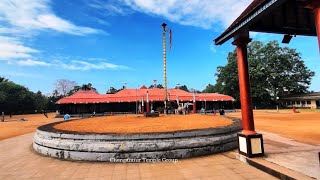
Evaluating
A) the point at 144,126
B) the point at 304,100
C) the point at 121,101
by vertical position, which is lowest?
the point at 144,126

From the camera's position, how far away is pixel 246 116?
294 inches

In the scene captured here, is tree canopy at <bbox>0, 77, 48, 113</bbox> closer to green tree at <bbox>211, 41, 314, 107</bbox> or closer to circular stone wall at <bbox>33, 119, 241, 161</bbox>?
green tree at <bbox>211, 41, 314, 107</bbox>

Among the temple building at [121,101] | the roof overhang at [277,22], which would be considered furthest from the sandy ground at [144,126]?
the temple building at [121,101]

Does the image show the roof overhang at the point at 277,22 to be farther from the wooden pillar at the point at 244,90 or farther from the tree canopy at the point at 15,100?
the tree canopy at the point at 15,100

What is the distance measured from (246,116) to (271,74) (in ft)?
163

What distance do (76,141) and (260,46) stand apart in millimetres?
55994

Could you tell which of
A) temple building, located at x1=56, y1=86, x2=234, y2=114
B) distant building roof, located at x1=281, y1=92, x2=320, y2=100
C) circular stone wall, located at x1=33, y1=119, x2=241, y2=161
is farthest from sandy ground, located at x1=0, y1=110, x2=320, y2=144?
distant building roof, located at x1=281, y1=92, x2=320, y2=100

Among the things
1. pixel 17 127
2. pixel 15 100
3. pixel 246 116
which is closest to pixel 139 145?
pixel 246 116

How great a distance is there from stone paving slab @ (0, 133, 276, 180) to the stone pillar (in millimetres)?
502

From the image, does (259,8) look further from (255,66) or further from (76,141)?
(255,66)

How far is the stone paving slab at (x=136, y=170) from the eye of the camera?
6098 millimetres

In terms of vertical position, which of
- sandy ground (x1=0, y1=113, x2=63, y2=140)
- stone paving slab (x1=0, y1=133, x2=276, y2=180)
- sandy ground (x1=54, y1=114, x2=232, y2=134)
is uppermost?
sandy ground (x1=54, y1=114, x2=232, y2=134)

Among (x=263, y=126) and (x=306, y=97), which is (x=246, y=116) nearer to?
(x=263, y=126)

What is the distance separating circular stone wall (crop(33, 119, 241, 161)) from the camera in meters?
7.77
